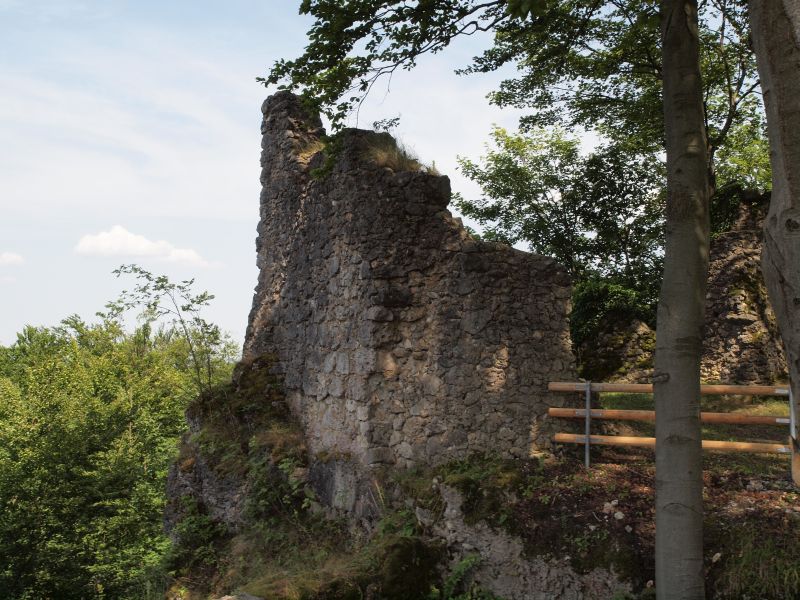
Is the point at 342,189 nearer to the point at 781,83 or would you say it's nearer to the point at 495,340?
the point at 495,340

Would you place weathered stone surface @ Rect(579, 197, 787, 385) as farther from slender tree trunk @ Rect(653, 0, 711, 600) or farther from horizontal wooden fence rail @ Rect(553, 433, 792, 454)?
slender tree trunk @ Rect(653, 0, 711, 600)

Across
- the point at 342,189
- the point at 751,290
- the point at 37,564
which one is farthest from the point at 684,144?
the point at 37,564

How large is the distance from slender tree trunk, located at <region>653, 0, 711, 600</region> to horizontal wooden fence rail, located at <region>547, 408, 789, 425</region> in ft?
3.41

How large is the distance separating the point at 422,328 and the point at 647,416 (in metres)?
2.67

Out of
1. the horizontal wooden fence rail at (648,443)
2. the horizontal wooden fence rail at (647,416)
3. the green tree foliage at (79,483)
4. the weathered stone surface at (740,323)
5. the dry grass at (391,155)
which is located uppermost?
the dry grass at (391,155)

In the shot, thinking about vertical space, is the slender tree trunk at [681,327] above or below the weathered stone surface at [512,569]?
above

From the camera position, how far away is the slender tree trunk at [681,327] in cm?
555

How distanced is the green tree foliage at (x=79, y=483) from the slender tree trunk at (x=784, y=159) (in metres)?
9.30

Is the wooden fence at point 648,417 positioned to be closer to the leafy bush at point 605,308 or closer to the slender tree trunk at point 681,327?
the slender tree trunk at point 681,327

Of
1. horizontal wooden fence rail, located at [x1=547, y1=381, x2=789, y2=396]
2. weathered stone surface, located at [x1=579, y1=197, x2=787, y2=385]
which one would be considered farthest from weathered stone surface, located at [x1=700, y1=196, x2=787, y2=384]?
horizontal wooden fence rail, located at [x1=547, y1=381, x2=789, y2=396]

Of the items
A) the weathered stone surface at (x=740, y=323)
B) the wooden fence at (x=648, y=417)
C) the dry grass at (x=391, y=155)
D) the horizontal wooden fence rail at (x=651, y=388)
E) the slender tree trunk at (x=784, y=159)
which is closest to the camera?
the slender tree trunk at (x=784, y=159)

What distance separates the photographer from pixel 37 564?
15.2 metres

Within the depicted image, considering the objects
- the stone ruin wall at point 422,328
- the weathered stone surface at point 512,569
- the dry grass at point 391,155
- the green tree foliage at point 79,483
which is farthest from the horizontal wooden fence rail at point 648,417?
the green tree foliage at point 79,483

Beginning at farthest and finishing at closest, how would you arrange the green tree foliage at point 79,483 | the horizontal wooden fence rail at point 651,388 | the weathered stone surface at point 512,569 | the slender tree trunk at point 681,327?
the green tree foliage at point 79,483
the horizontal wooden fence rail at point 651,388
the weathered stone surface at point 512,569
the slender tree trunk at point 681,327
